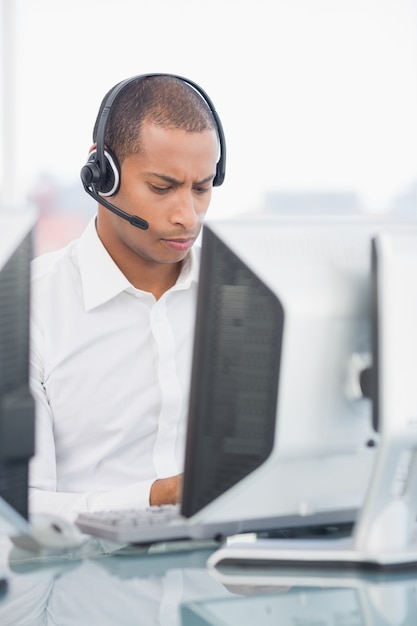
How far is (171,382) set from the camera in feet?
6.14

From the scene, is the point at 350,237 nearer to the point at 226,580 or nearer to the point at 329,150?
the point at 226,580

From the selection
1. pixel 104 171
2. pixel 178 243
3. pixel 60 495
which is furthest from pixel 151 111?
pixel 60 495

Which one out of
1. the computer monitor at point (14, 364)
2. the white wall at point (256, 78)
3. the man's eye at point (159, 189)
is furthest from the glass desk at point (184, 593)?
the white wall at point (256, 78)

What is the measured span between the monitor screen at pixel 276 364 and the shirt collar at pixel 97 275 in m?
0.64

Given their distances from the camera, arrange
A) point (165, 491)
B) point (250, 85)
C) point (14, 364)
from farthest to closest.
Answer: point (250, 85), point (165, 491), point (14, 364)

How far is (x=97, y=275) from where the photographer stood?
1.90m

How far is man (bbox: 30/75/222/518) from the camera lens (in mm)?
1830

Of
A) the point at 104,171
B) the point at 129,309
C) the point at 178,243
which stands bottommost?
the point at 129,309

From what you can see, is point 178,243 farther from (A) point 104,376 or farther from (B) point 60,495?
(B) point 60,495

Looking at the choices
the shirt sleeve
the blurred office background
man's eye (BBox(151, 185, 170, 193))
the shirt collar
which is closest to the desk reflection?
the shirt sleeve

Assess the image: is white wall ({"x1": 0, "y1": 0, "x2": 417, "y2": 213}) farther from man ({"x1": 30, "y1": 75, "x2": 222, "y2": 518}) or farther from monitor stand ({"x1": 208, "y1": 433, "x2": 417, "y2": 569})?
monitor stand ({"x1": 208, "y1": 433, "x2": 417, "y2": 569})

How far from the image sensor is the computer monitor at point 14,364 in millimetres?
1188

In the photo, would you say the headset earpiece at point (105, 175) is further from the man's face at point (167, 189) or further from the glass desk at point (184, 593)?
the glass desk at point (184, 593)

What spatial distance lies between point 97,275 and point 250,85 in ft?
8.33
